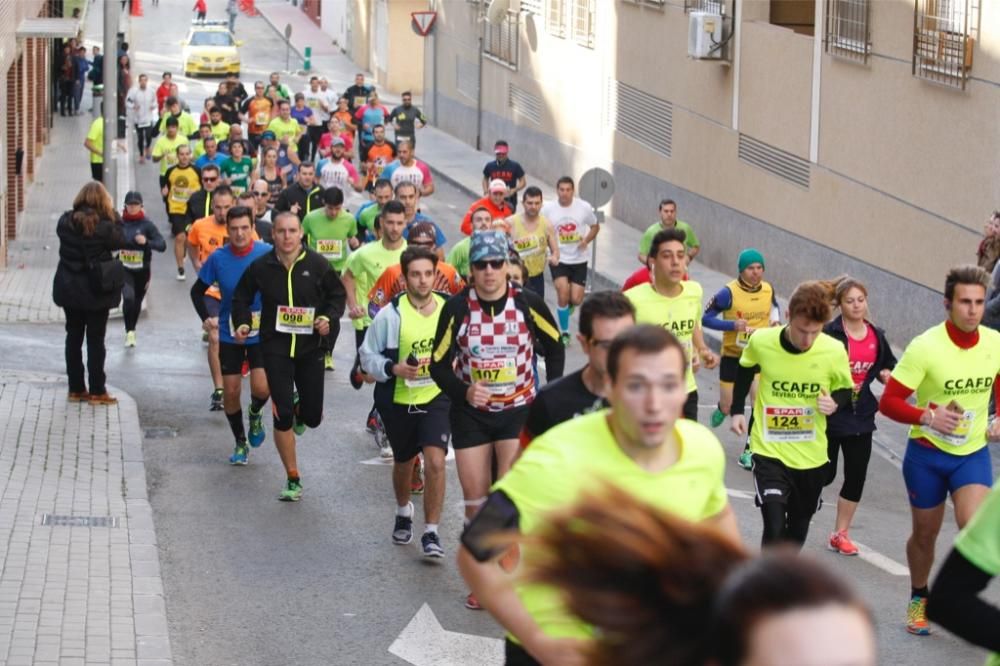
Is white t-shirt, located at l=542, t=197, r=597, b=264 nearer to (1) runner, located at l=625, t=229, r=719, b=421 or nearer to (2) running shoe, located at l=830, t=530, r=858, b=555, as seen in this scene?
(1) runner, located at l=625, t=229, r=719, b=421

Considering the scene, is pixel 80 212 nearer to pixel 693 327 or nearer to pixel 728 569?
pixel 693 327

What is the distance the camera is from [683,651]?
2.43m

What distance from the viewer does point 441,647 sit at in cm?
907

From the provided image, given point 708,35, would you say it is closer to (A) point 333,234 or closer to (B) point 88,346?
(A) point 333,234

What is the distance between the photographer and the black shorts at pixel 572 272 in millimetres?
19156

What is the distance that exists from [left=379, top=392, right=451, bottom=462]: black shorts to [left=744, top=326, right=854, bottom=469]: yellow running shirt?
2.05 meters

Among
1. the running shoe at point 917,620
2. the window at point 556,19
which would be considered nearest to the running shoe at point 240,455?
the running shoe at point 917,620

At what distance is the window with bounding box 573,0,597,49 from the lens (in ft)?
110

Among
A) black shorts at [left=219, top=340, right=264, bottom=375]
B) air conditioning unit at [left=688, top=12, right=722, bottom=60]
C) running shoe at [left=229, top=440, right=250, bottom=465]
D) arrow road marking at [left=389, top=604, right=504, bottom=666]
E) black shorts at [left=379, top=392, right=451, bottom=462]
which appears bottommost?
running shoe at [left=229, top=440, right=250, bottom=465]

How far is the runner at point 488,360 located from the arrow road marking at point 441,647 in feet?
2.07

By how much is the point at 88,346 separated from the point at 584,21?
67.6ft

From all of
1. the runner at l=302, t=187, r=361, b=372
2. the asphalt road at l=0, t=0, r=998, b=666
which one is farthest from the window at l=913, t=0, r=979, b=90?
the runner at l=302, t=187, r=361, b=372

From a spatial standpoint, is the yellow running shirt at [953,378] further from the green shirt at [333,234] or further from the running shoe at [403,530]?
the green shirt at [333,234]

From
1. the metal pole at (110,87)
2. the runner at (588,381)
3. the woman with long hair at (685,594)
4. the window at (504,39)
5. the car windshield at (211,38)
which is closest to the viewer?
the woman with long hair at (685,594)
